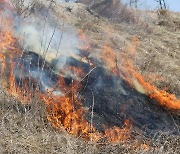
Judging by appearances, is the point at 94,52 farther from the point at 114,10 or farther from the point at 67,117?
the point at 114,10

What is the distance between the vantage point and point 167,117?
10297 mm

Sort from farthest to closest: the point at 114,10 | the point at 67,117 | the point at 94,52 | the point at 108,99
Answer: the point at 114,10, the point at 94,52, the point at 108,99, the point at 67,117

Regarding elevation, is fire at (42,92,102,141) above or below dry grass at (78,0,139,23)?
below

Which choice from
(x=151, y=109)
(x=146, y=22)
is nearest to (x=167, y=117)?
(x=151, y=109)

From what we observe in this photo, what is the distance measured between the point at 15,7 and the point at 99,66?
158 inches

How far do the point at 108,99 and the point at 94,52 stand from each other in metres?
2.70

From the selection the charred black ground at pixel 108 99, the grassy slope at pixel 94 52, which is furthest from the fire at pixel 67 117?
the grassy slope at pixel 94 52

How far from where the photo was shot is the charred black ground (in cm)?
934

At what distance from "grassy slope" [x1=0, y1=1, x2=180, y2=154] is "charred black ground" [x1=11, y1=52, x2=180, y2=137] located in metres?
1.43

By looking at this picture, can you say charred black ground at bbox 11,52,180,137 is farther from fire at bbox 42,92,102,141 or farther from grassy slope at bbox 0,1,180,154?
grassy slope at bbox 0,1,180,154

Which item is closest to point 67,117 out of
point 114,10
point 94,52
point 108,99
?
point 108,99

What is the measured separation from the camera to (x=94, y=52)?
40.4 ft

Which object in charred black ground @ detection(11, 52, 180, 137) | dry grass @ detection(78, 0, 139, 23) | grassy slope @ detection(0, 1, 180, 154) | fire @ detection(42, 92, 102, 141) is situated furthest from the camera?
dry grass @ detection(78, 0, 139, 23)

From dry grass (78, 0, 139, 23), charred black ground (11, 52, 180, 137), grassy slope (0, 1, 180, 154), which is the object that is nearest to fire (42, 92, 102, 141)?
charred black ground (11, 52, 180, 137)
